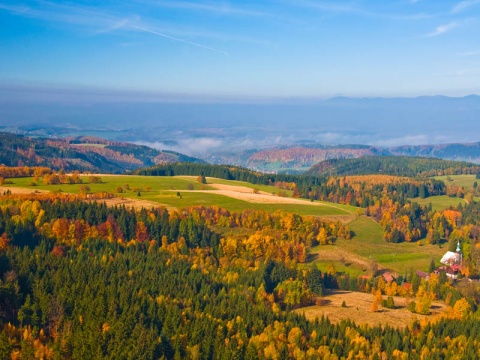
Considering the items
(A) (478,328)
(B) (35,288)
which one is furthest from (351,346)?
(B) (35,288)

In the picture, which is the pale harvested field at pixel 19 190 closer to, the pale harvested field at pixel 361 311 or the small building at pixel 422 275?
the pale harvested field at pixel 361 311

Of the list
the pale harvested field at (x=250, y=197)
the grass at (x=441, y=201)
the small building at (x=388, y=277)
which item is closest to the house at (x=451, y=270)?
the small building at (x=388, y=277)

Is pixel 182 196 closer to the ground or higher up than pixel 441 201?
higher up

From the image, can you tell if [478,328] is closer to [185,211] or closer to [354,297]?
[354,297]

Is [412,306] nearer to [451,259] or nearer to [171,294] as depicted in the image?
[451,259]

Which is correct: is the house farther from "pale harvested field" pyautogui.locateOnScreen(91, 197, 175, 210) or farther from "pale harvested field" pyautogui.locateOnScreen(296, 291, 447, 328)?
"pale harvested field" pyautogui.locateOnScreen(91, 197, 175, 210)

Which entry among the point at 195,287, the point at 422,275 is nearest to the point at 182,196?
the point at 195,287

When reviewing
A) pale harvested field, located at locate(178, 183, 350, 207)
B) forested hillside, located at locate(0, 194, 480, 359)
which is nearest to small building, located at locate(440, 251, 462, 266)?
forested hillside, located at locate(0, 194, 480, 359)
